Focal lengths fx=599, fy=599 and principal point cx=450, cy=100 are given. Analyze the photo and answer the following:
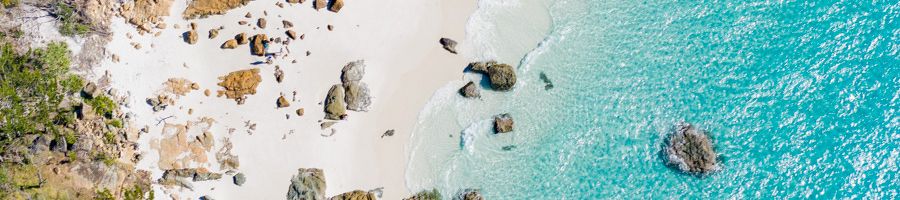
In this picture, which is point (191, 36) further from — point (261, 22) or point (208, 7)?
point (261, 22)

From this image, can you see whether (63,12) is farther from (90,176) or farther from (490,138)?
(490,138)

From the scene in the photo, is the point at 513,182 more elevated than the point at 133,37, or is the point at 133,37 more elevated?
the point at 133,37

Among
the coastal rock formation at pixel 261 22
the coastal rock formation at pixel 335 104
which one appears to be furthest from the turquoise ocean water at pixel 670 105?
the coastal rock formation at pixel 261 22

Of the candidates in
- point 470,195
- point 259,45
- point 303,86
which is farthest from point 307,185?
point 470,195

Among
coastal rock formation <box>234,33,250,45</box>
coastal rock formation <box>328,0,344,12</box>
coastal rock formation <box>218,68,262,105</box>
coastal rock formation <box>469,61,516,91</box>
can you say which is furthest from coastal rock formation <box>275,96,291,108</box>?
coastal rock formation <box>469,61,516,91</box>

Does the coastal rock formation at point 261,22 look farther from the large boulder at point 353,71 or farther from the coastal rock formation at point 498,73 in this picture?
the coastal rock formation at point 498,73

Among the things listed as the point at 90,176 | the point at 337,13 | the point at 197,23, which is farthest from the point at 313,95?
the point at 90,176

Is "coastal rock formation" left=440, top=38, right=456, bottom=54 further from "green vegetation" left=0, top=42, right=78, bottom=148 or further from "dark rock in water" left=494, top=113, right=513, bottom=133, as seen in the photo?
"green vegetation" left=0, top=42, right=78, bottom=148
